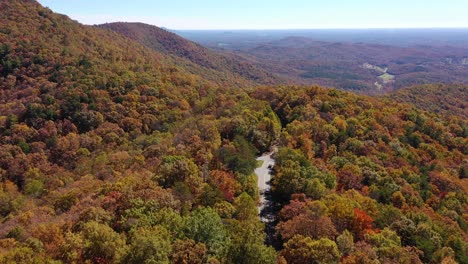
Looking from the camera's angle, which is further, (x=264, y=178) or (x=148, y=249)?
(x=264, y=178)

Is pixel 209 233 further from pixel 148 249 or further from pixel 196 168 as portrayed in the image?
pixel 196 168

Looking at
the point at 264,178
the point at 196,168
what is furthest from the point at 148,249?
the point at 264,178

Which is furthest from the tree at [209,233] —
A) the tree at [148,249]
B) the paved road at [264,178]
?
the paved road at [264,178]

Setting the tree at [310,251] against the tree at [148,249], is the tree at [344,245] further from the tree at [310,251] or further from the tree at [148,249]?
the tree at [148,249]

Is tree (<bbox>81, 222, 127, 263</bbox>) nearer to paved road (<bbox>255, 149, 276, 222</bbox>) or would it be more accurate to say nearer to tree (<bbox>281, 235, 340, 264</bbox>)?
tree (<bbox>281, 235, 340, 264</bbox>)

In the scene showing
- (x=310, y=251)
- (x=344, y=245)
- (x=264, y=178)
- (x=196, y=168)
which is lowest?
(x=264, y=178)

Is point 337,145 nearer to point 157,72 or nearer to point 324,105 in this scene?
point 324,105

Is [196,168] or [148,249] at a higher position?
[148,249]

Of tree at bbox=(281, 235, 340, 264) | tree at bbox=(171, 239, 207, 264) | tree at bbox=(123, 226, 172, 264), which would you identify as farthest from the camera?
tree at bbox=(281, 235, 340, 264)

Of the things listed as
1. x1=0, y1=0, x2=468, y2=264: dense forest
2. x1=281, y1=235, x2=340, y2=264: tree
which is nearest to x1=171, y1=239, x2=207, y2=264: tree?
x1=0, y1=0, x2=468, y2=264: dense forest
